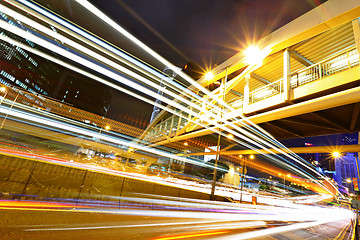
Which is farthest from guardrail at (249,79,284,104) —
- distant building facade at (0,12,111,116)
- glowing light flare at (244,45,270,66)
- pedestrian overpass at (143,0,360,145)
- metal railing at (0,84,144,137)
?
distant building facade at (0,12,111,116)

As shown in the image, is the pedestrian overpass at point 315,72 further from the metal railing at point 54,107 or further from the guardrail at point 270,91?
the metal railing at point 54,107

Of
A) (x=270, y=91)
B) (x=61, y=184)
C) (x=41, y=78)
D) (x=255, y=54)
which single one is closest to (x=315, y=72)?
(x=270, y=91)

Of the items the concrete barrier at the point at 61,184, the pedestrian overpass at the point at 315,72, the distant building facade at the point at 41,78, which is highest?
the distant building facade at the point at 41,78

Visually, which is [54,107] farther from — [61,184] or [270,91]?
[270,91]

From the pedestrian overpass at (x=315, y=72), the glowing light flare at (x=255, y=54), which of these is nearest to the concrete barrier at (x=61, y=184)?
the pedestrian overpass at (x=315, y=72)

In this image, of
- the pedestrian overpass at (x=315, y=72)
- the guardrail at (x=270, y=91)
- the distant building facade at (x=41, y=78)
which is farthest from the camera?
the distant building facade at (x=41, y=78)

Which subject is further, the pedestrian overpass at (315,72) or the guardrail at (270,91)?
the guardrail at (270,91)

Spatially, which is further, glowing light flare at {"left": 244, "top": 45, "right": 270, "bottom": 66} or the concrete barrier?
A: glowing light flare at {"left": 244, "top": 45, "right": 270, "bottom": 66}

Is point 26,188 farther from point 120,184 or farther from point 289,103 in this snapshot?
point 289,103

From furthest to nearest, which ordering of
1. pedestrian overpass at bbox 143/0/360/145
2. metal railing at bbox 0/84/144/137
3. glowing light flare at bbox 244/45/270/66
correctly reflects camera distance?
metal railing at bbox 0/84/144/137, glowing light flare at bbox 244/45/270/66, pedestrian overpass at bbox 143/0/360/145

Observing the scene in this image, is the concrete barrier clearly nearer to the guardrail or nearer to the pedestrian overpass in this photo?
the pedestrian overpass

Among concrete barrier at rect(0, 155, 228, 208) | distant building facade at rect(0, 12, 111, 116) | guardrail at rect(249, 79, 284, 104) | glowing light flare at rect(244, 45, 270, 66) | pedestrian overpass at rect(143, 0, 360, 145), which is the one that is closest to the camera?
concrete barrier at rect(0, 155, 228, 208)

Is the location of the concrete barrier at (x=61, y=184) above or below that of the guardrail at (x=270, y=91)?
below

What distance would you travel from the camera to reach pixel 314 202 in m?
27.0
